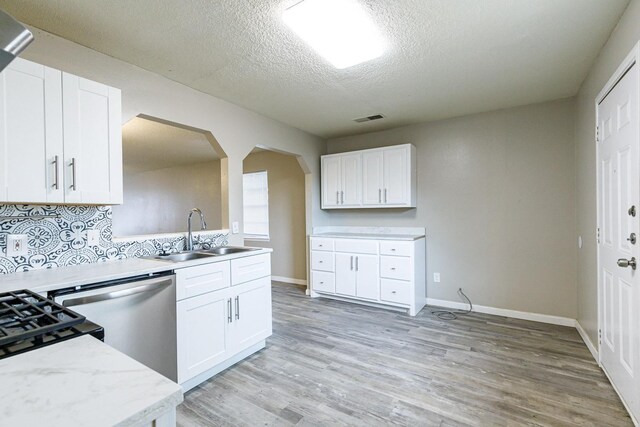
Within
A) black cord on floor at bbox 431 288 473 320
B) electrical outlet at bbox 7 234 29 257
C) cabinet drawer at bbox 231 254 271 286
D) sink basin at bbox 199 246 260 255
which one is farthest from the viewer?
black cord on floor at bbox 431 288 473 320

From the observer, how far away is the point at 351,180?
433 centimetres

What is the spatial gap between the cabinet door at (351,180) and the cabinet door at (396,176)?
1.28ft

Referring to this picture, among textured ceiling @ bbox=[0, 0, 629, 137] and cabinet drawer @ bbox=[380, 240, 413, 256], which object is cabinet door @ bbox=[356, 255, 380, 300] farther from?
textured ceiling @ bbox=[0, 0, 629, 137]

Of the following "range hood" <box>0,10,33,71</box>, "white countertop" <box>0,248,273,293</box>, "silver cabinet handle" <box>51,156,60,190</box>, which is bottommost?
"white countertop" <box>0,248,273,293</box>

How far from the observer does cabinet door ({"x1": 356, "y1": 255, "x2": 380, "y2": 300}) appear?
3791mm

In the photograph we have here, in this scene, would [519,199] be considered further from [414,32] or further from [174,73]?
[174,73]

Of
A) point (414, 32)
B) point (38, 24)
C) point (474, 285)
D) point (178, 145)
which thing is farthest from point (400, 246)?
point (178, 145)

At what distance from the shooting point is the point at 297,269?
5234mm

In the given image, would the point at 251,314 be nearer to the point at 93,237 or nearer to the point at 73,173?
the point at 93,237

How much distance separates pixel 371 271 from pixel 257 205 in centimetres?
286

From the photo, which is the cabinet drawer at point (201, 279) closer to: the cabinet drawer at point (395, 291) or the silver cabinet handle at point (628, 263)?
the cabinet drawer at point (395, 291)

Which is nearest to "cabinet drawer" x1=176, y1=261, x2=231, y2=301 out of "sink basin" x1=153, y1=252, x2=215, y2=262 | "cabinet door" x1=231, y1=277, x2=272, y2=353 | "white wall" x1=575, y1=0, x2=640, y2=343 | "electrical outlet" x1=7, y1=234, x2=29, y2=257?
"cabinet door" x1=231, y1=277, x2=272, y2=353

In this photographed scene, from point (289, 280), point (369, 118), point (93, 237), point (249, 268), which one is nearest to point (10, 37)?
point (93, 237)

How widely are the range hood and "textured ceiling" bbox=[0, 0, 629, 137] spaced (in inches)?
45.1
